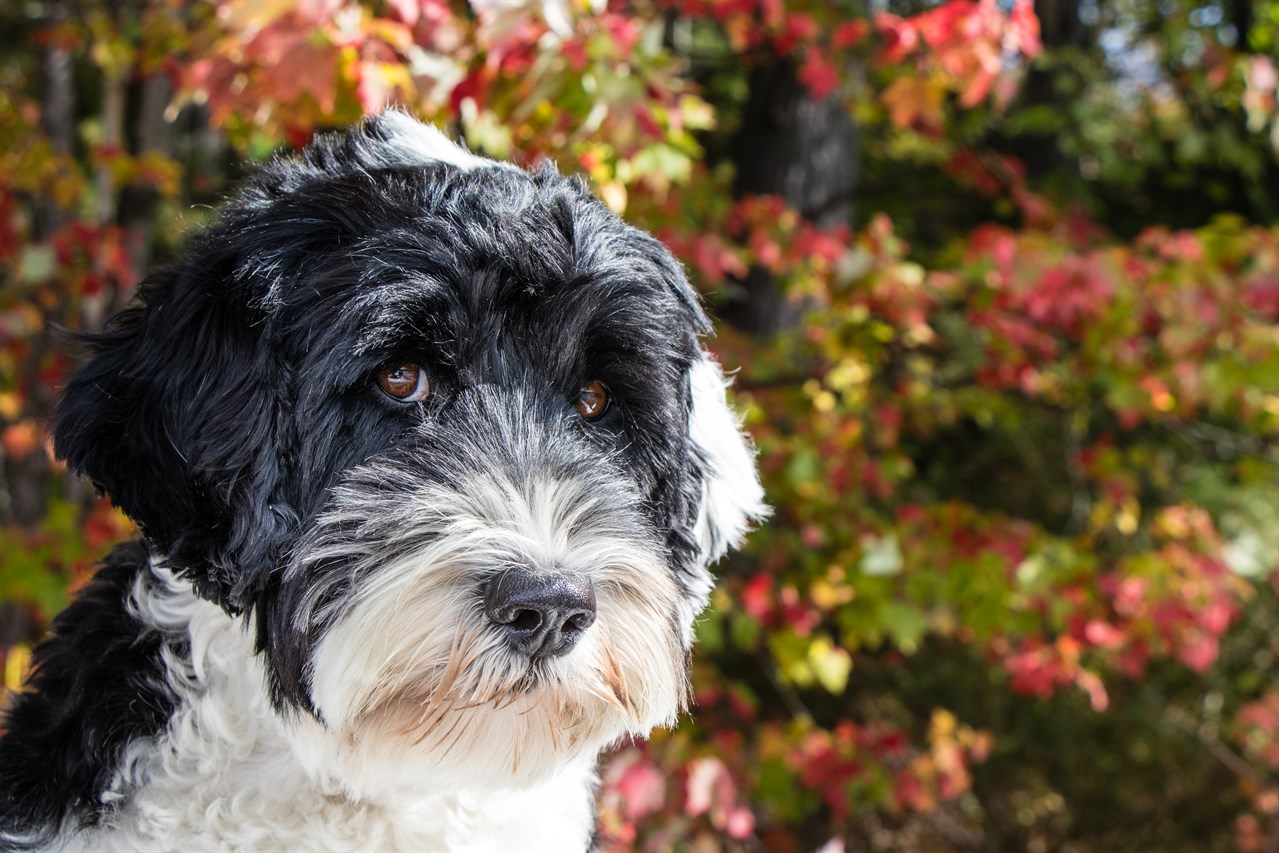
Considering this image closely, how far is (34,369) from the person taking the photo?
208 inches

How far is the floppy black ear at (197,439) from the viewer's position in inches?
69.4

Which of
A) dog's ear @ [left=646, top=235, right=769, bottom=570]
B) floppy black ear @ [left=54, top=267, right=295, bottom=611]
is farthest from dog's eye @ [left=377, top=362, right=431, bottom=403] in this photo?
dog's ear @ [left=646, top=235, right=769, bottom=570]

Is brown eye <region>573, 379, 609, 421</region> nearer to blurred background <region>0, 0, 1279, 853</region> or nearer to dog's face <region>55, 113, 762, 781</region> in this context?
dog's face <region>55, 113, 762, 781</region>

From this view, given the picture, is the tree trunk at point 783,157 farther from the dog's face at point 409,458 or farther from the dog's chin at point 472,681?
the dog's chin at point 472,681

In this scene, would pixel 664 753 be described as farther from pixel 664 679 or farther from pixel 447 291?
pixel 447 291

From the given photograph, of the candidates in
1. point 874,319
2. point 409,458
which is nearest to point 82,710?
point 409,458

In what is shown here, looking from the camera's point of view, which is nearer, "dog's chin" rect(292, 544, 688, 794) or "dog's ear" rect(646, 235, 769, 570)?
"dog's chin" rect(292, 544, 688, 794)

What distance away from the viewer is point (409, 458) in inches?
71.1

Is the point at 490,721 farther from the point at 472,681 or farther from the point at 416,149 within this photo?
the point at 416,149

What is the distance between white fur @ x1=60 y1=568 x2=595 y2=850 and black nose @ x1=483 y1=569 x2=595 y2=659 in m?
0.33

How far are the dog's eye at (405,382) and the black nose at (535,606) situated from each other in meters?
0.40

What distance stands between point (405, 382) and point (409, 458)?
0.13 meters

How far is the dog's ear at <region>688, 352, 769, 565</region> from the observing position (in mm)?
2219

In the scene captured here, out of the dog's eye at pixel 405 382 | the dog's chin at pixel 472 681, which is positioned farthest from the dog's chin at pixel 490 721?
the dog's eye at pixel 405 382
